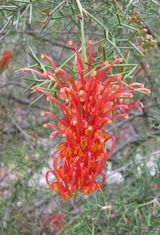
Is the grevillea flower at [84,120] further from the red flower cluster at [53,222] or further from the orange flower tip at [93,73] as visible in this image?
the red flower cluster at [53,222]

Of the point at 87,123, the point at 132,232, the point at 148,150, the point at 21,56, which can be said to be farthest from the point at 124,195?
the point at 21,56

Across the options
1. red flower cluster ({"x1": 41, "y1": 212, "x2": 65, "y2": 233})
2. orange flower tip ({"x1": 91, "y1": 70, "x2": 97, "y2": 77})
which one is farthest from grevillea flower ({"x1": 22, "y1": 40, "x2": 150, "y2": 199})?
red flower cluster ({"x1": 41, "y1": 212, "x2": 65, "y2": 233})

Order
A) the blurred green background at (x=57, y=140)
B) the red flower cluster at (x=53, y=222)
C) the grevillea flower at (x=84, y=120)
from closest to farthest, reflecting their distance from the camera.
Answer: the grevillea flower at (x=84, y=120) < the blurred green background at (x=57, y=140) < the red flower cluster at (x=53, y=222)

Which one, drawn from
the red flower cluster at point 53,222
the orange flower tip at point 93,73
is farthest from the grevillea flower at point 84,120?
the red flower cluster at point 53,222

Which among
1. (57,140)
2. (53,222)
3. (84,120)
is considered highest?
(84,120)

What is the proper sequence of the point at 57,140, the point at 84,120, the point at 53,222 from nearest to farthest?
the point at 84,120
the point at 53,222
the point at 57,140

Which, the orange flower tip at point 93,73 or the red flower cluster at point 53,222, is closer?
the orange flower tip at point 93,73

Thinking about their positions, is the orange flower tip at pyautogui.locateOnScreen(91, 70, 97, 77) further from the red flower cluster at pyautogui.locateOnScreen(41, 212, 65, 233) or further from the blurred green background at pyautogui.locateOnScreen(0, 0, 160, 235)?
the red flower cluster at pyautogui.locateOnScreen(41, 212, 65, 233)

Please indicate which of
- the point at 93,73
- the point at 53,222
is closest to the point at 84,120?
the point at 93,73

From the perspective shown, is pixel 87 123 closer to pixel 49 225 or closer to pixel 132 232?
pixel 132 232

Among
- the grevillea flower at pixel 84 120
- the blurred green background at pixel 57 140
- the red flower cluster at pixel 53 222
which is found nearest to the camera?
the grevillea flower at pixel 84 120

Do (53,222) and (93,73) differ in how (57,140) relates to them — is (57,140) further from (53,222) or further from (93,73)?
(93,73)

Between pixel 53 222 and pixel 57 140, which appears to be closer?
pixel 53 222
